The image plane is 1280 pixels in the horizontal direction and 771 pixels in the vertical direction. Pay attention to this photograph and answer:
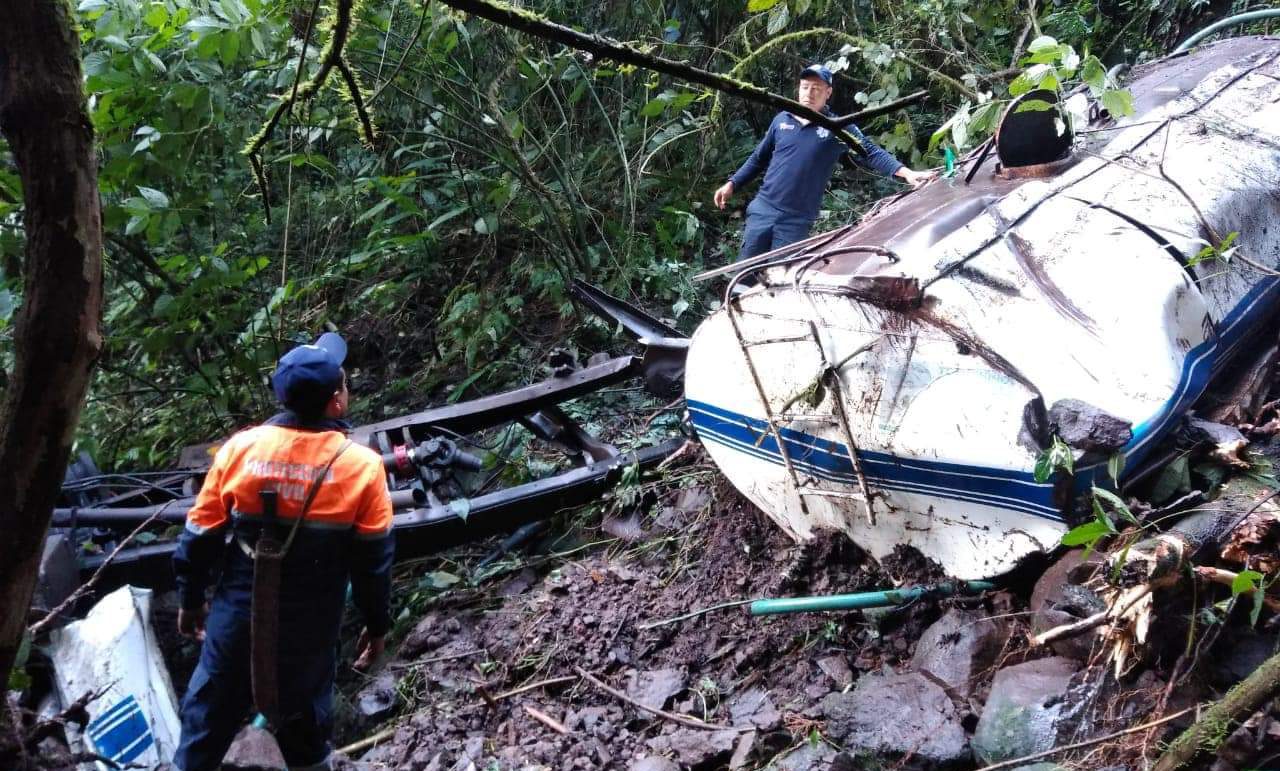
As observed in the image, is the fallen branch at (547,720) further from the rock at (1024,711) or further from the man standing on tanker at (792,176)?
the man standing on tanker at (792,176)

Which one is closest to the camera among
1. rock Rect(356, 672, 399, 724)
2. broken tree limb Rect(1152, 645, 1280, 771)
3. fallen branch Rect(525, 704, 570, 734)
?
broken tree limb Rect(1152, 645, 1280, 771)

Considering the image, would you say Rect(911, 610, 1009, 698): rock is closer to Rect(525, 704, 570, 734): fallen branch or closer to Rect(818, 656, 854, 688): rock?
Rect(818, 656, 854, 688): rock

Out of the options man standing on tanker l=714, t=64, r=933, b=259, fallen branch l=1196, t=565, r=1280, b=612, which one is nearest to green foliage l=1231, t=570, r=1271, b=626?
fallen branch l=1196, t=565, r=1280, b=612

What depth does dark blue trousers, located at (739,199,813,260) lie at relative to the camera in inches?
204

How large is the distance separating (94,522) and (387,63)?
117 inches

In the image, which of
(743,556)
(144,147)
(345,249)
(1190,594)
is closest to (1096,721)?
(1190,594)

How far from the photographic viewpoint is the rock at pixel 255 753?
290cm

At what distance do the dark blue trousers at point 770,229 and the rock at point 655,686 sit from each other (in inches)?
107

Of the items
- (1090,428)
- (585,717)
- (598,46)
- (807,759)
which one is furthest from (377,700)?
(598,46)

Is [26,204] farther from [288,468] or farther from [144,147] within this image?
[144,147]

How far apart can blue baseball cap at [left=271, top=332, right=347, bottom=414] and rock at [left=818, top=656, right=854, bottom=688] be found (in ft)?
5.98

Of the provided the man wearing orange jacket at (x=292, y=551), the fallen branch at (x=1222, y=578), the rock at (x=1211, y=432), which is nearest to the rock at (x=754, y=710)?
the man wearing orange jacket at (x=292, y=551)

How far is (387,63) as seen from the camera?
17.6ft

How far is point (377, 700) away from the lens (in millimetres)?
3598
